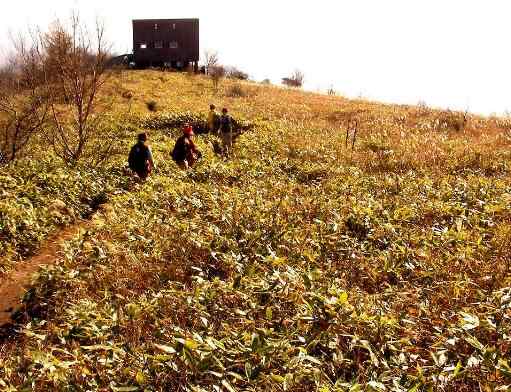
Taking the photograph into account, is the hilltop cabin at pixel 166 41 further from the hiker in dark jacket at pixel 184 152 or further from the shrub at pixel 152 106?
the hiker in dark jacket at pixel 184 152

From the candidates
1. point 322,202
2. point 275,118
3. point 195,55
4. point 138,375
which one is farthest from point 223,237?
point 195,55

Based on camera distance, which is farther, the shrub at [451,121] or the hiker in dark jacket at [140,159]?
the shrub at [451,121]

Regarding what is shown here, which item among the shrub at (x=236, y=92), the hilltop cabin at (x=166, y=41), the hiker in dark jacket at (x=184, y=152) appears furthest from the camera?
the hilltop cabin at (x=166, y=41)

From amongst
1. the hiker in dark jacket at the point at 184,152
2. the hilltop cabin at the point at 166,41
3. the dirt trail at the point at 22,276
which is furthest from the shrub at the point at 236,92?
the dirt trail at the point at 22,276

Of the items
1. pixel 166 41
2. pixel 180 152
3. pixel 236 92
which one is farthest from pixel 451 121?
pixel 166 41

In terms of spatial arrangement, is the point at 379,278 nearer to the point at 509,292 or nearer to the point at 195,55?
the point at 509,292

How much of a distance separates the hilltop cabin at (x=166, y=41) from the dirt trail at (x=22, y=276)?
52.2m

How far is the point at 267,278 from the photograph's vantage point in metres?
5.58

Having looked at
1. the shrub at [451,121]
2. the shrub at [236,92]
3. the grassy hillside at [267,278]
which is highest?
the shrub at [236,92]

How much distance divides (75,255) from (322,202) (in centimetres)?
525

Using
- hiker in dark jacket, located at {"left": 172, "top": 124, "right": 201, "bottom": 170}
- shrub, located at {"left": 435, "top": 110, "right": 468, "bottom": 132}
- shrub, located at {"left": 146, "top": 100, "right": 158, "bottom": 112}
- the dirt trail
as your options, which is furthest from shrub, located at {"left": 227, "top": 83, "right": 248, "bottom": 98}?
the dirt trail

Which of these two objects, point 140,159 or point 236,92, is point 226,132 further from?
point 236,92

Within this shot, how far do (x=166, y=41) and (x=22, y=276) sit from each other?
183 feet

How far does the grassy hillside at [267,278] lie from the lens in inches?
154
